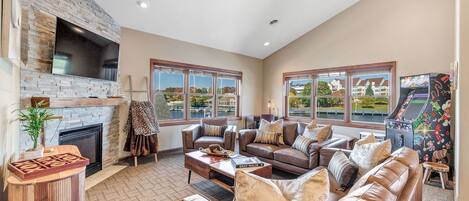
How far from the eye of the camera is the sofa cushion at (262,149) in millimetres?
3727

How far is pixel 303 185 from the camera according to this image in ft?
4.17

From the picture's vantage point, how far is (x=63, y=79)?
3.11 m

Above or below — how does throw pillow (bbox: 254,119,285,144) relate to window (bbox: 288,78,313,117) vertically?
below

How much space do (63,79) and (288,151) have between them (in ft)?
11.5

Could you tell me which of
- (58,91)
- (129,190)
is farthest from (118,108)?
(129,190)

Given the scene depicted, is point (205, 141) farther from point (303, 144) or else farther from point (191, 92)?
point (303, 144)

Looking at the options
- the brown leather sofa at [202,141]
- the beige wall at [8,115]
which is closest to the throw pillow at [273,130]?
the brown leather sofa at [202,141]

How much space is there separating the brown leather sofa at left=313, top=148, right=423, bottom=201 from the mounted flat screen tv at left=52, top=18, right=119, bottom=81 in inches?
140

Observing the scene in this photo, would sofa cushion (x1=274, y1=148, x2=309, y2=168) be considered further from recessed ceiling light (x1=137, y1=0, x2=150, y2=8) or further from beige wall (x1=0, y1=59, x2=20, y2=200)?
recessed ceiling light (x1=137, y1=0, x2=150, y2=8)

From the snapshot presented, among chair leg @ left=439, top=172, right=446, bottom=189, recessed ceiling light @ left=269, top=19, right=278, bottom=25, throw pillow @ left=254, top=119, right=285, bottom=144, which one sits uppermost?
recessed ceiling light @ left=269, top=19, right=278, bottom=25

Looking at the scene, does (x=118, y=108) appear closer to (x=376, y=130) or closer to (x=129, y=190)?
(x=129, y=190)

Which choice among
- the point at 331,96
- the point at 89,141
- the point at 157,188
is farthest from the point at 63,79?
the point at 331,96

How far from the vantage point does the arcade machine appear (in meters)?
3.45

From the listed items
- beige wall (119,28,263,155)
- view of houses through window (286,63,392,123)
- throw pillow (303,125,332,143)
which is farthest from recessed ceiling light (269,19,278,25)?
throw pillow (303,125,332,143)
